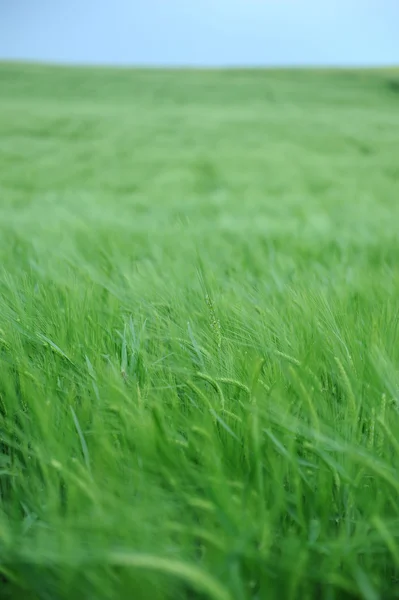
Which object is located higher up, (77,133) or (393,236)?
(77,133)

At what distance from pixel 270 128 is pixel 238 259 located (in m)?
4.19

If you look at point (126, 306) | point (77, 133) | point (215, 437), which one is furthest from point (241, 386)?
point (77, 133)

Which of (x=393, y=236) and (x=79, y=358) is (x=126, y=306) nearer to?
(x=79, y=358)

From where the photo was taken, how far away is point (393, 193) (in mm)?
2914

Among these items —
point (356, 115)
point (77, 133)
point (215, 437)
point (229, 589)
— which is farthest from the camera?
point (356, 115)

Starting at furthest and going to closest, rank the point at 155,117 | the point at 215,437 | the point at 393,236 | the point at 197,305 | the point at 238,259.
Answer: the point at 155,117, the point at 393,236, the point at 238,259, the point at 197,305, the point at 215,437

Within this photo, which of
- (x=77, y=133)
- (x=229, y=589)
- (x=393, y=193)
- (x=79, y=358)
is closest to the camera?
(x=229, y=589)

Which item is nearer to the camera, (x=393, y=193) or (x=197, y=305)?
(x=197, y=305)

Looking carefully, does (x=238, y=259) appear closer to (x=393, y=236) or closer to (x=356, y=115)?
(x=393, y=236)

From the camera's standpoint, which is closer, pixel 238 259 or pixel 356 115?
pixel 238 259

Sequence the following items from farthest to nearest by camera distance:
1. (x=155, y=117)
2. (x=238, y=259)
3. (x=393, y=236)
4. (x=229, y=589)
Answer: (x=155, y=117), (x=393, y=236), (x=238, y=259), (x=229, y=589)

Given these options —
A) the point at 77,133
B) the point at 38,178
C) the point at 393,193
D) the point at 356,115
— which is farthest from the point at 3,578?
the point at 356,115

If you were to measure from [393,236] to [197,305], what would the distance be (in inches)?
47.3

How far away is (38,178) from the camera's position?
322cm
